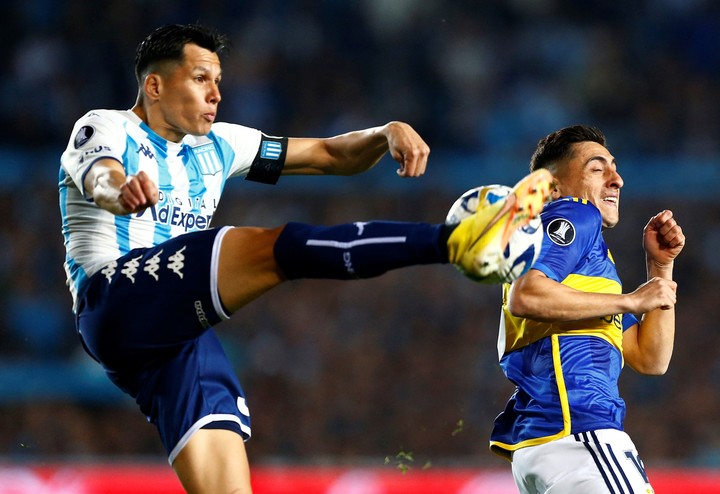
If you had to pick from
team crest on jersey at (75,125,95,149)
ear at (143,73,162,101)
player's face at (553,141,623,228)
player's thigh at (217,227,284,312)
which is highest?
player's face at (553,141,623,228)

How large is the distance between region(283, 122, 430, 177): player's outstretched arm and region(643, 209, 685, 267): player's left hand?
3.36 feet

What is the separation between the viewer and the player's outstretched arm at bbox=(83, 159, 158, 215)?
2.87 metres

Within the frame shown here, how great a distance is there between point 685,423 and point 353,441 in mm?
2615

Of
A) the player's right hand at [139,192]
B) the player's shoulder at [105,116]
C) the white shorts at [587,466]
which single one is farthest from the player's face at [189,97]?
the white shorts at [587,466]

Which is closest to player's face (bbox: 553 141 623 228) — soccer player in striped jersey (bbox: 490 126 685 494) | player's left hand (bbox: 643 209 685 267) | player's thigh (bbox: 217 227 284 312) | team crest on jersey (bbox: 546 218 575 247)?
soccer player in striped jersey (bbox: 490 126 685 494)

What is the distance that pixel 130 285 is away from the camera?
3.21 metres

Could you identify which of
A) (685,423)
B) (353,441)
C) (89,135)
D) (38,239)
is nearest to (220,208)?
(38,239)

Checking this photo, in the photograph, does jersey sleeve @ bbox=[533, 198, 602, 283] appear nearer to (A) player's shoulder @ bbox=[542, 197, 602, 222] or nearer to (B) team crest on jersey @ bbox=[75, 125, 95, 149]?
(A) player's shoulder @ bbox=[542, 197, 602, 222]

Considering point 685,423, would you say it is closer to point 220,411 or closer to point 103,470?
point 103,470

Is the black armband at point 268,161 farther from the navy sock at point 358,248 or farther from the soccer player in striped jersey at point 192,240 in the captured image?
the navy sock at point 358,248

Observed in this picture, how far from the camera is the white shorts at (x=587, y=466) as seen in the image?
10.2 feet

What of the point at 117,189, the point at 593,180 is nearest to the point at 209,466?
the point at 117,189

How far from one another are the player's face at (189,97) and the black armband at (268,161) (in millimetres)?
374

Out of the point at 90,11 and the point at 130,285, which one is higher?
the point at 90,11
